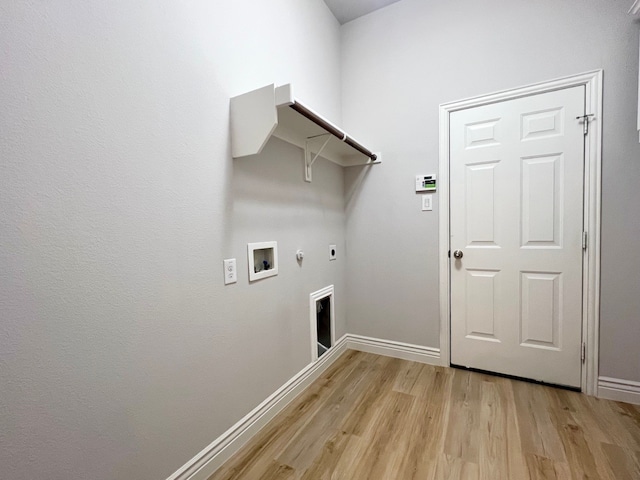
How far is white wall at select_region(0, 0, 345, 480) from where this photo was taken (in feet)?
2.55

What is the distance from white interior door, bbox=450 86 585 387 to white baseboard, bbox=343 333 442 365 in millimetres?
169

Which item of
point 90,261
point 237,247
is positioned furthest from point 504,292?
point 90,261

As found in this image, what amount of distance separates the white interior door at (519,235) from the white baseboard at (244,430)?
1.19 m

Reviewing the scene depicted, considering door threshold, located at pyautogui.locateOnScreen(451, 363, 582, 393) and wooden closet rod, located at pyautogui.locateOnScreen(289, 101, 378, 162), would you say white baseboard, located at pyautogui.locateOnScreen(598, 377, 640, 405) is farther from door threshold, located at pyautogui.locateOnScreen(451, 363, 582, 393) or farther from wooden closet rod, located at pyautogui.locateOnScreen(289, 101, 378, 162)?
wooden closet rod, located at pyautogui.locateOnScreen(289, 101, 378, 162)

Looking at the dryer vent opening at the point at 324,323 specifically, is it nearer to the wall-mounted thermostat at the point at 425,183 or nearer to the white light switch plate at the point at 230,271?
the white light switch plate at the point at 230,271

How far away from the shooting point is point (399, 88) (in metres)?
2.30

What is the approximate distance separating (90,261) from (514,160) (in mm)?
2415

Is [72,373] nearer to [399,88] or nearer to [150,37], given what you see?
[150,37]

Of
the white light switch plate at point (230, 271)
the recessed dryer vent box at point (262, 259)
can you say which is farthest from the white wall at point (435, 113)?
the white light switch plate at point (230, 271)

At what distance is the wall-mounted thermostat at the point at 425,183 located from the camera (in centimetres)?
220

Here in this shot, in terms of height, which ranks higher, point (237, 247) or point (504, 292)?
point (237, 247)

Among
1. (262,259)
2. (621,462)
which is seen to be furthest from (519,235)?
(262,259)

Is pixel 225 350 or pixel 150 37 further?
pixel 225 350

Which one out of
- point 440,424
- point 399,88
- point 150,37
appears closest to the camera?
point 150,37
